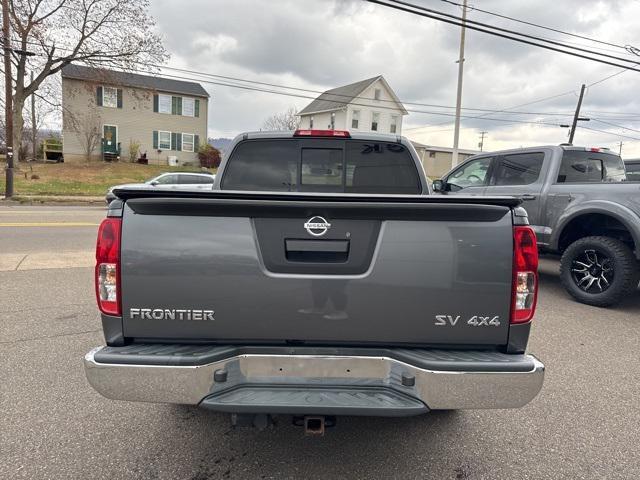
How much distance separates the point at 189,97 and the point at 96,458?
3883cm

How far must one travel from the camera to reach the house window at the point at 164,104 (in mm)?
36438

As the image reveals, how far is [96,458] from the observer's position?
244 cm

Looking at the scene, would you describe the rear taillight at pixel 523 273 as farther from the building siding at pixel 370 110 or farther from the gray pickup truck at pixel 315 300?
the building siding at pixel 370 110

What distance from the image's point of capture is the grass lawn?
2188 centimetres

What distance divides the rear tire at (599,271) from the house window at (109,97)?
36.6 m

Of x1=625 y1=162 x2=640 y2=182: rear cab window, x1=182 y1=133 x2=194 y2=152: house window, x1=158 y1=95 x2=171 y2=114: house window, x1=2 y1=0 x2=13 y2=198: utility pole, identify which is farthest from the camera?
x1=182 y1=133 x2=194 y2=152: house window

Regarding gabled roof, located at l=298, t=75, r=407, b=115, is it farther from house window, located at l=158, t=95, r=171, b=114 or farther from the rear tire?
the rear tire

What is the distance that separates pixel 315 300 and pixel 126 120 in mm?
38459

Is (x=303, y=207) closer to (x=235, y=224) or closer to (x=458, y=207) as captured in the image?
(x=235, y=224)

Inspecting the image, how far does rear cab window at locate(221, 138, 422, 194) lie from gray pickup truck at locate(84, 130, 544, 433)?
165cm

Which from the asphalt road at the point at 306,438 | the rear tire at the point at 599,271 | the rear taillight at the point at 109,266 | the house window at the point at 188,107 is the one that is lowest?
the asphalt road at the point at 306,438

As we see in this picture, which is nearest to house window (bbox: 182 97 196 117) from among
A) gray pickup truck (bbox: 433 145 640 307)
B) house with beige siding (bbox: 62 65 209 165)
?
house with beige siding (bbox: 62 65 209 165)

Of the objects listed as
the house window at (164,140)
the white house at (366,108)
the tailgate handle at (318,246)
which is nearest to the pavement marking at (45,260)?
the tailgate handle at (318,246)

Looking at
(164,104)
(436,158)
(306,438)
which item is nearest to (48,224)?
(306,438)
